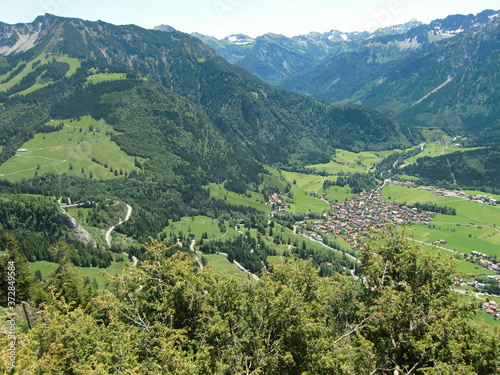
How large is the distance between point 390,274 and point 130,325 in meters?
21.6

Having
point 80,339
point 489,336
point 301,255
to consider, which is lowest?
point 301,255

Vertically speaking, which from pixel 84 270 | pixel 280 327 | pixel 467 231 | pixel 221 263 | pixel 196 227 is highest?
pixel 280 327

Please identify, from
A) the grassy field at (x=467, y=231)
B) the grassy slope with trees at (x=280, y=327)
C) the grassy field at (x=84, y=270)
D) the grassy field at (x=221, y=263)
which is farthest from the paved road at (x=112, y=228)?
the grassy field at (x=467, y=231)

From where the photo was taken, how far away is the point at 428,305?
2369 cm

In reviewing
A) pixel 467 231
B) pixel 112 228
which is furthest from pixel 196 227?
pixel 467 231

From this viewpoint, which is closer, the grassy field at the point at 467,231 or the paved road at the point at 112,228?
the paved road at the point at 112,228

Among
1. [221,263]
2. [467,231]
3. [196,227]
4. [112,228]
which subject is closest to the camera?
[221,263]

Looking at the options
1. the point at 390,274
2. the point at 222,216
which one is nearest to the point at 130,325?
the point at 390,274

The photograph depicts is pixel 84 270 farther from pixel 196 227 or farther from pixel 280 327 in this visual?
pixel 280 327

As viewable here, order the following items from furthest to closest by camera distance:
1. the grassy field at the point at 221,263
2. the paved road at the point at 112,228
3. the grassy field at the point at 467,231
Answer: the grassy field at the point at 467,231 → the paved road at the point at 112,228 → the grassy field at the point at 221,263

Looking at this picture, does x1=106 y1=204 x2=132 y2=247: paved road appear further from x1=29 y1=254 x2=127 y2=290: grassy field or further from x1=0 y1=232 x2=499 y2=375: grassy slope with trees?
x1=0 y1=232 x2=499 y2=375: grassy slope with trees

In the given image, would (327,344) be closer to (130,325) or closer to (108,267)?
(130,325)

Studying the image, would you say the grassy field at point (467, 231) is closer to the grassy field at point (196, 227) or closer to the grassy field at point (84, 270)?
the grassy field at point (196, 227)

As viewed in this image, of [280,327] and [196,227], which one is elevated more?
[280,327]
